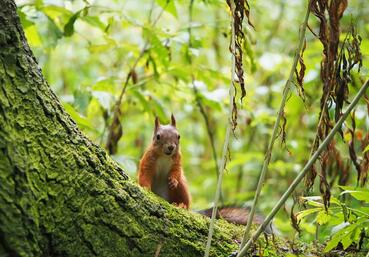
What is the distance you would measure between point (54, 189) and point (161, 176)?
154cm

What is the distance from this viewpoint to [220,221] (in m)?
2.10

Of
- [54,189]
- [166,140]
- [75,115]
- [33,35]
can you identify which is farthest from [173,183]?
[54,189]

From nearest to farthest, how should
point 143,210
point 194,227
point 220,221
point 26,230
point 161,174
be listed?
1. point 26,230
2. point 143,210
3. point 194,227
4. point 220,221
5. point 161,174

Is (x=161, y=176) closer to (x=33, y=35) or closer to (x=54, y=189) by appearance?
(x=33, y=35)

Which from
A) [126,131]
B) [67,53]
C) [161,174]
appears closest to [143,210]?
[161,174]

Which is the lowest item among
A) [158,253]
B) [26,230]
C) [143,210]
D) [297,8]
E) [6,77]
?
[26,230]

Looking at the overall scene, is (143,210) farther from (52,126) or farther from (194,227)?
(52,126)

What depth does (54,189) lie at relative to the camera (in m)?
1.47

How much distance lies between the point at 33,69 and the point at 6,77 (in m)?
0.12

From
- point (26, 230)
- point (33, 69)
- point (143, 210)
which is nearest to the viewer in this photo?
point (26, 230)

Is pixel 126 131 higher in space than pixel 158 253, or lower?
higher

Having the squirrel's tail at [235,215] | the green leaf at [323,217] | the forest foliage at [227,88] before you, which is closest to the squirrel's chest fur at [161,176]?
the forest foliage at [227,88]

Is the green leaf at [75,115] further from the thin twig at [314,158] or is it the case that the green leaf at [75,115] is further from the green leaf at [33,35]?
the thin twig at [314,158]

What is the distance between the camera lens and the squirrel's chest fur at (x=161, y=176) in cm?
295
